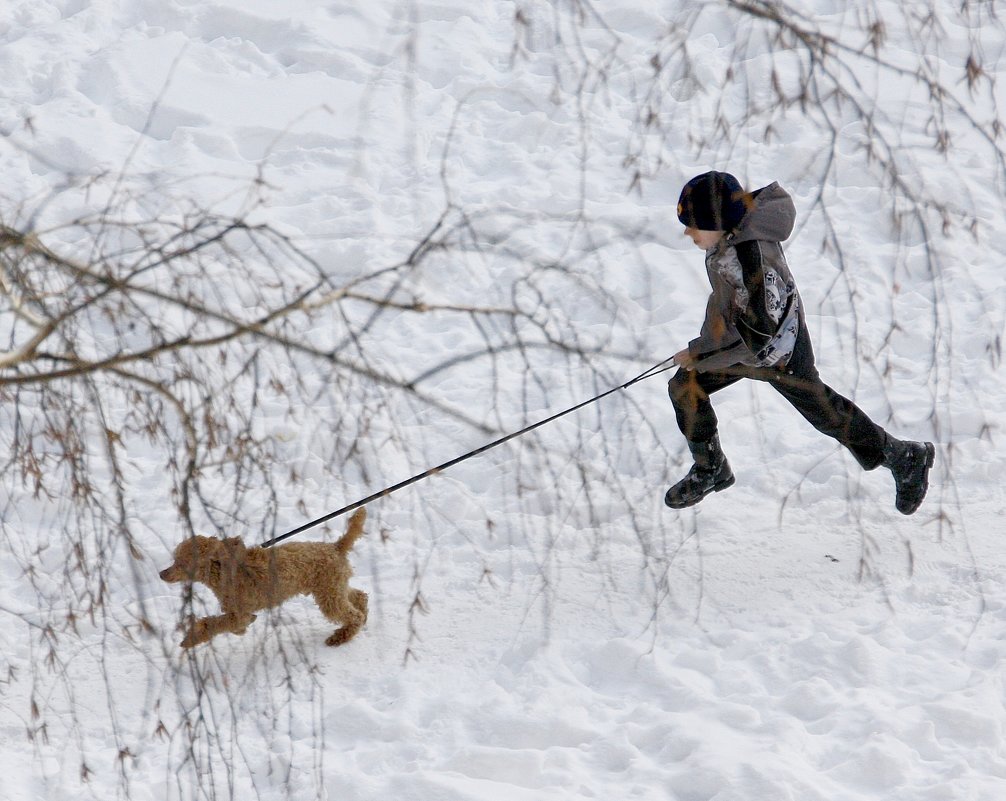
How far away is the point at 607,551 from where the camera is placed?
15.1ft

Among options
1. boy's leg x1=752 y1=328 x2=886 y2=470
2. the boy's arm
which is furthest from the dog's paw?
boy's leg x1=752 y1=328 x2=886 y2=470

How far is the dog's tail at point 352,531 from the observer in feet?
12.9

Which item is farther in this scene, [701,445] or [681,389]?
[701,445]

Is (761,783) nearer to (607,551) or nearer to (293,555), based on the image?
(607,551)

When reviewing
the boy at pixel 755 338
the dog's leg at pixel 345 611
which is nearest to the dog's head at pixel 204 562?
the dog's leg at pixel 345 611

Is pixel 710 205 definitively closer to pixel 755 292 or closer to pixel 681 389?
pixel 755 292

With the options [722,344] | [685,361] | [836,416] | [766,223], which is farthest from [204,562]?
[836,416]

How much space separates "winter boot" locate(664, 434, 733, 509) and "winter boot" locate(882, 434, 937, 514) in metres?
0.64

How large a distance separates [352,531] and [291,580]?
0.93 ft

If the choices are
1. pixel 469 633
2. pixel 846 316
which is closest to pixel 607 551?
pixel 469 633

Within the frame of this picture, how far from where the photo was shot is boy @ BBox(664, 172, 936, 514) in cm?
368

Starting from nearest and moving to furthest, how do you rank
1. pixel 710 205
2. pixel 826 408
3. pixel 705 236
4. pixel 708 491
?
pixel 710 205 → pixel 705 236 → pixel 826 408 → pixel 708 491

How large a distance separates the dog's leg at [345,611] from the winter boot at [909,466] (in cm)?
214

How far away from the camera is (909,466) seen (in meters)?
4.29
